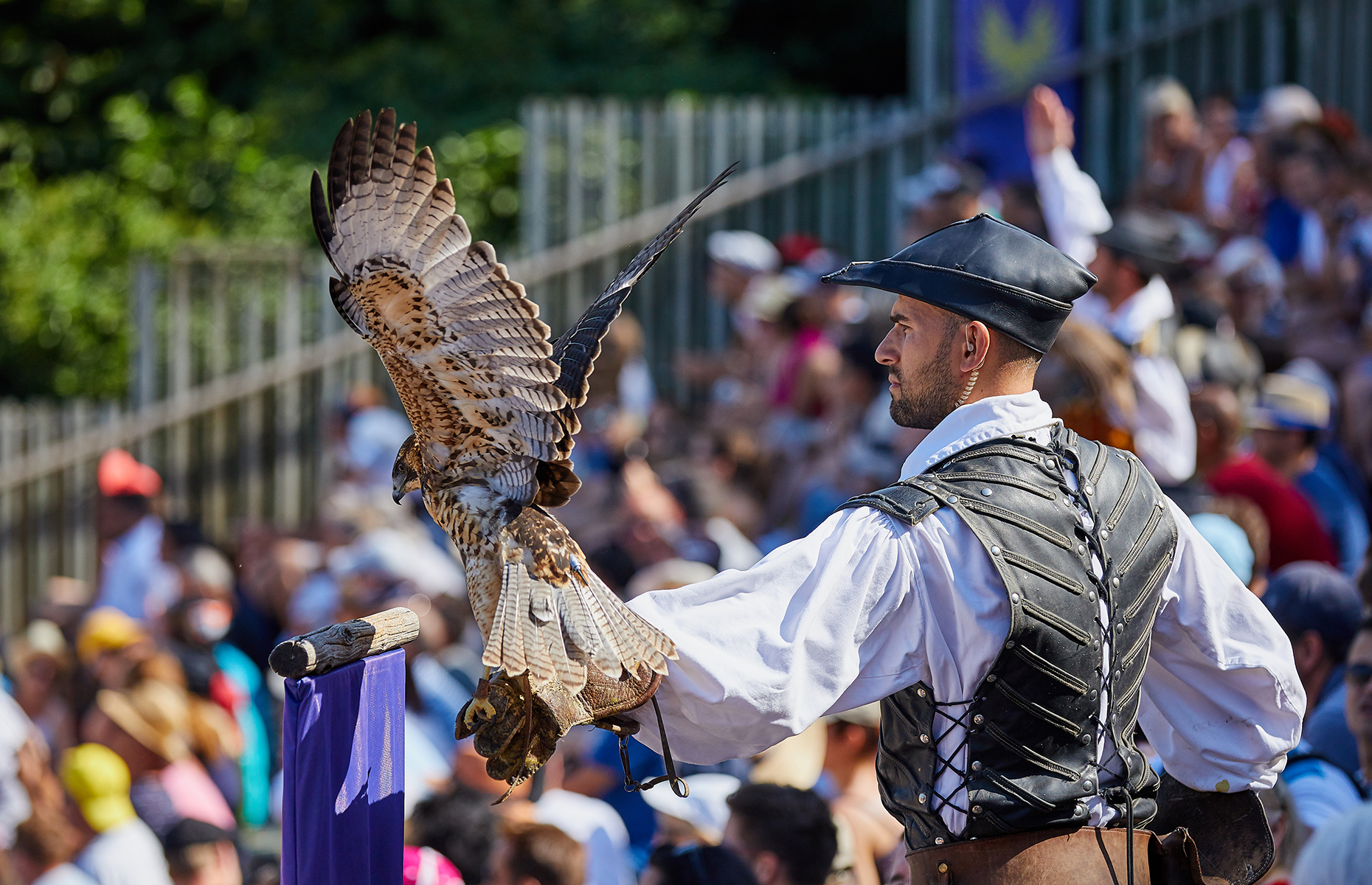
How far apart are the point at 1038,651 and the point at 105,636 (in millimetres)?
5393

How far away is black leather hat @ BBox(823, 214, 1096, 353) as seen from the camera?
2465mm

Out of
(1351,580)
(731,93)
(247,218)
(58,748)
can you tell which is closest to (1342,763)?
(1351,580)

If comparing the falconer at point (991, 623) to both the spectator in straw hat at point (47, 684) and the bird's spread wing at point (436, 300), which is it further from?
the spectator in straw hat at point (47, 684)

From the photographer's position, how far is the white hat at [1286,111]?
318 inches

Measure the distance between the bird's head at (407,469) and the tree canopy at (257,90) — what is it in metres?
9.85

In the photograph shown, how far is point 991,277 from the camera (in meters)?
2.46

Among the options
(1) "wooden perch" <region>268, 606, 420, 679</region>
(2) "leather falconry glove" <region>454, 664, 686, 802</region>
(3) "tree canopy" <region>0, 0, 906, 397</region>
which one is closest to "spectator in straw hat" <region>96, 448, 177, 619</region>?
(3) "tree canopy" <region>0, 0, 906, 397</region>

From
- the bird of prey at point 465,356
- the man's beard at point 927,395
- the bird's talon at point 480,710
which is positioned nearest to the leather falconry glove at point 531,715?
the bird's talon at point 480,710

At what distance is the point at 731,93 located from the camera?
42.0ft

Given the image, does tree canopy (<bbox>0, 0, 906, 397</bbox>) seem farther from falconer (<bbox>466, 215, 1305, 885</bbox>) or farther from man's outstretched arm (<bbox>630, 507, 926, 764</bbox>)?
man's outstretched arm (<bbox>630, 507, 926, 764</bbox>)

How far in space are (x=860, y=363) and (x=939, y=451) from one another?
4.99 m

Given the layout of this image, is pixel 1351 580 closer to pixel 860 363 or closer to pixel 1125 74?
pixel 860 363

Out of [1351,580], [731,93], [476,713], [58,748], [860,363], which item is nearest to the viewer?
[476,713]

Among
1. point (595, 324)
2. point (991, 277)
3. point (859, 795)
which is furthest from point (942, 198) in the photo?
point (991, 277)
